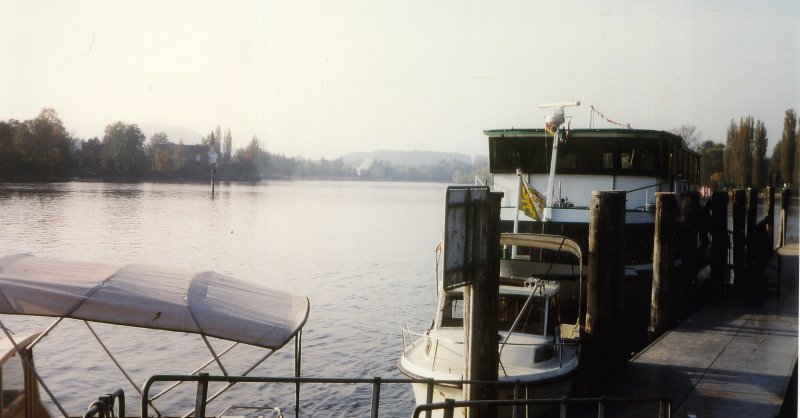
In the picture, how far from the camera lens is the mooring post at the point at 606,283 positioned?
13734mm

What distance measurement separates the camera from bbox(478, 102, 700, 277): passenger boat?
19.2 metres

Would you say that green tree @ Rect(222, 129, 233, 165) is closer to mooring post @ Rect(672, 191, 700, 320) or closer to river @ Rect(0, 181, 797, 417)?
river @ Rect(0, 181, 797, 417)

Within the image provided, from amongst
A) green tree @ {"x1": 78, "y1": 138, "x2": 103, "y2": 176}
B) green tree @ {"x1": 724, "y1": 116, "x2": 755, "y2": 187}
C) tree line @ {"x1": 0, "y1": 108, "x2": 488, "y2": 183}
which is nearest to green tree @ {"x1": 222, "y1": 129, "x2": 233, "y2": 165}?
tree line @ {"x1": 0, "y1": 108, "x2": 488, "y2": 183}

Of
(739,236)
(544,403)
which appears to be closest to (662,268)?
(544,403)

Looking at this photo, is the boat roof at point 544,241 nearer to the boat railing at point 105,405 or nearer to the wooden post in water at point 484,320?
the wooden post in water at point 484,320

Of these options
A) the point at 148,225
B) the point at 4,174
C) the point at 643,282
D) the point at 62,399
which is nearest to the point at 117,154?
the point at 4,174

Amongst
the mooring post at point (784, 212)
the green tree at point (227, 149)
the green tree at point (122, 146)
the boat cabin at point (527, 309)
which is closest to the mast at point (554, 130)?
the boat cabin at point (527, 309)

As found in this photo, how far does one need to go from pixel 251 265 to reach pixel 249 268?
113cm

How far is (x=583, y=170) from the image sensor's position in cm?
2055

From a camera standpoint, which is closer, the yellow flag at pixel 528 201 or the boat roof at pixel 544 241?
the boat roof at pixel 544 241

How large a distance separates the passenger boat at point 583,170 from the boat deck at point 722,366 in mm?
2890

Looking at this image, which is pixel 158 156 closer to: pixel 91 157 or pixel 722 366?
pixel 91 157

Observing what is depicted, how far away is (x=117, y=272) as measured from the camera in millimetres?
8750

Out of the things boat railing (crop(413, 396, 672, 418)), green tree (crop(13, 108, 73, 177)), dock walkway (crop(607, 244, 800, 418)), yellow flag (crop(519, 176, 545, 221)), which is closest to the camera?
boat railing (crop(413, 396, 672, 418))
